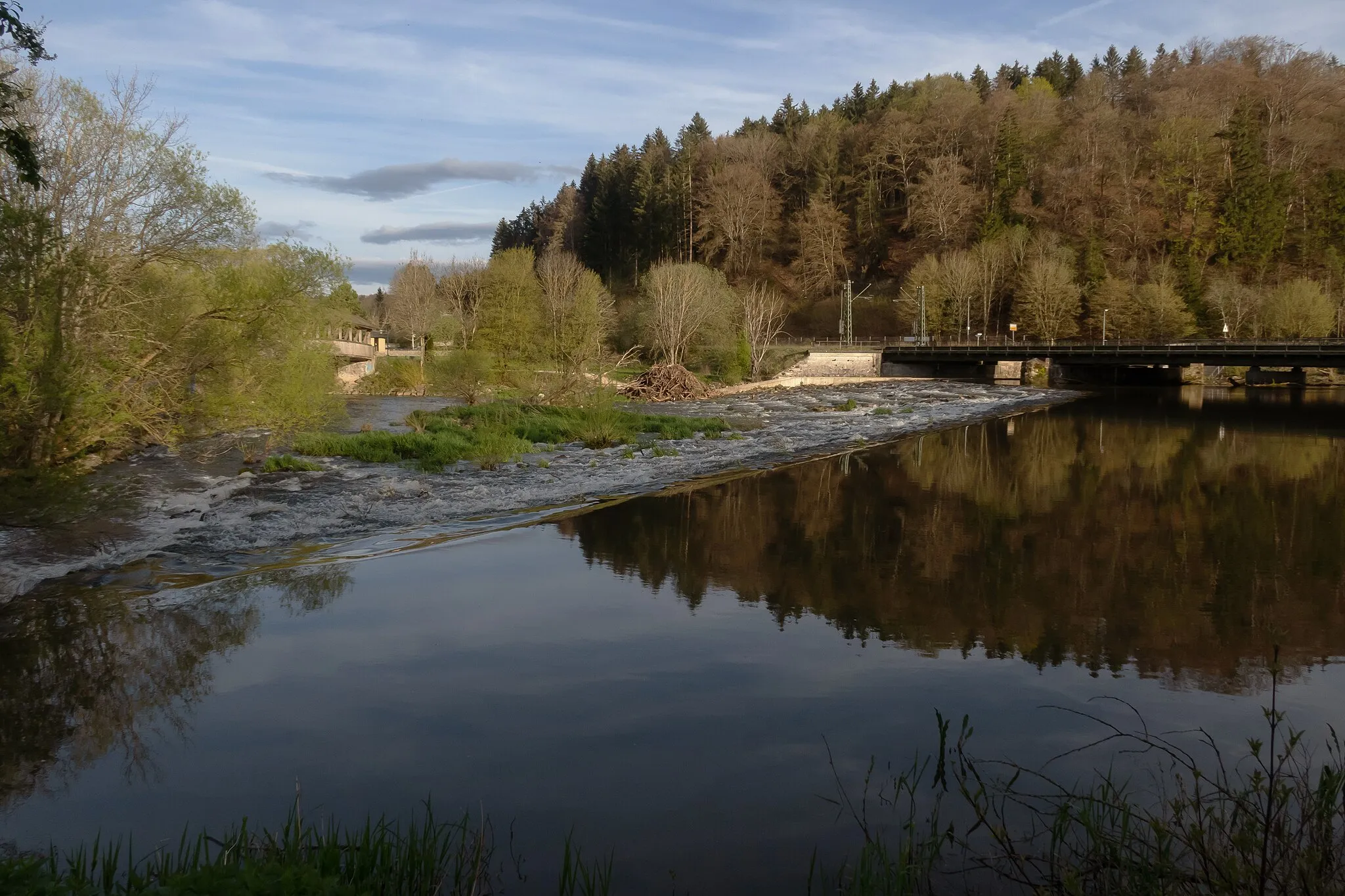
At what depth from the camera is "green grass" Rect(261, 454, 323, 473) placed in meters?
23.6

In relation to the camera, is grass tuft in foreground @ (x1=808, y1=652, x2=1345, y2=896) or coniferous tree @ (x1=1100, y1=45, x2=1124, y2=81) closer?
grass tuft in foreground @ (x1=808, y1=652, x2=1345, y2=896)

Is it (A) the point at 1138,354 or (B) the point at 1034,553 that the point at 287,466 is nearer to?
(B) the point at 1034,553

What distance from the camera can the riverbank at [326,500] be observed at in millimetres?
14734

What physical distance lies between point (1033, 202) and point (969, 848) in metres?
101

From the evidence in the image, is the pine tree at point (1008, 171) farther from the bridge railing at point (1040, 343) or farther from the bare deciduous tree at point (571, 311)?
the bare deciduous tree at point (571, 311)

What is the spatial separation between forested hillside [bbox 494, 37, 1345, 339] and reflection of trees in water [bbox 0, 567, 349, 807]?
7848 centimetres

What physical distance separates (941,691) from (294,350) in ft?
69.9

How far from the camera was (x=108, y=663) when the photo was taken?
10.3 meters

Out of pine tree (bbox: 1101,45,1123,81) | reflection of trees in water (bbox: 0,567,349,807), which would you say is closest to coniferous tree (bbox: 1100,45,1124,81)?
pine tree (bbox: 1101,45,1123,81)

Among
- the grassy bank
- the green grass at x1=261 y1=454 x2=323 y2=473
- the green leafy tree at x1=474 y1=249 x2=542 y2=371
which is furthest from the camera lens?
the green leafy tree at x1=474 y1=249 x2=542 y2=371

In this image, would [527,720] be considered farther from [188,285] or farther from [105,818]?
[188,285]

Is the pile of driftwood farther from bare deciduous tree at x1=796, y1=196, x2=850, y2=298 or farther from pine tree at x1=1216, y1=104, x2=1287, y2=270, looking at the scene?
pine tree at x1=1216, y1=104, x2=1287, y2=270

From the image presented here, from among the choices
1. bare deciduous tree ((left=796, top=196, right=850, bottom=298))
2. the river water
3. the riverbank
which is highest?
bare deciduous tree ((left=796, top=196, right=850, bottom=298))

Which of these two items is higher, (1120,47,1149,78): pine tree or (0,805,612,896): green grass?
(1120,47,1149,78): pine tree
